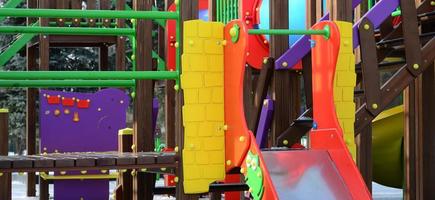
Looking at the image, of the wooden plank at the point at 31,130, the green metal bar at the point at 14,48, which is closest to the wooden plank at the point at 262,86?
the wooden plank at the point at 31,130

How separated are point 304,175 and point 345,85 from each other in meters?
Answer: 0.82

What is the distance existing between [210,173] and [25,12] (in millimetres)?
1453

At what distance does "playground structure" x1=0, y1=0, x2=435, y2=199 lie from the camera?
13.1 feet

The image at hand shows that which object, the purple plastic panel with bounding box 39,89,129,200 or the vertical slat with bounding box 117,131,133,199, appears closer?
the vertical slat with bounding box 117,131,133,199

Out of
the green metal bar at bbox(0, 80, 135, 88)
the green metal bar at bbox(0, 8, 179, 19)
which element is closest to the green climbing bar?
the green metal bar at bbox(0, 80, 135, 88)

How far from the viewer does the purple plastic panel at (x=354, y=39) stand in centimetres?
537

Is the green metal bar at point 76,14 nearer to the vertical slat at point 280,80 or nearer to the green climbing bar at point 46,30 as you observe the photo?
the green climbing bar at point 46,30

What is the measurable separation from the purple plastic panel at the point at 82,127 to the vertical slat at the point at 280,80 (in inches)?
130

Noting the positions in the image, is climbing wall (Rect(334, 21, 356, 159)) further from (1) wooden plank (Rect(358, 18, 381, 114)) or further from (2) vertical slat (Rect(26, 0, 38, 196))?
(2) vertical slat (Rect(26, 0, 38, 196))

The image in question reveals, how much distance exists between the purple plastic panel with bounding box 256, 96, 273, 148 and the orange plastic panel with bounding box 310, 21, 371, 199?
1.14 metres

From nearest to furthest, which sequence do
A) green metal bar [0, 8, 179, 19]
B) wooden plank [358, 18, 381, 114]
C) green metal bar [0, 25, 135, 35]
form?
green metal bar [0, 8, 179, 19]
green metal bar [0, 25, 135, 35]
wooden plank [358, 18, 381, 114]

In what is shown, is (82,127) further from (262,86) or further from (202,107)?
(202,107)

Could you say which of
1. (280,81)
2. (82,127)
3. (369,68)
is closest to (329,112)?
(369,68)

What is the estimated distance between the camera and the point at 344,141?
4.48 metres
